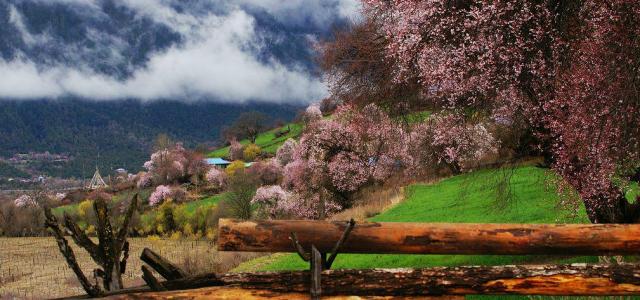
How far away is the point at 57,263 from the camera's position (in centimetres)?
4119

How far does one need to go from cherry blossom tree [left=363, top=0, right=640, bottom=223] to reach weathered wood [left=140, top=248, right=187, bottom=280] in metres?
7.63

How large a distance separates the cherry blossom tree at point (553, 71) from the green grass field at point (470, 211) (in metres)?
2.05

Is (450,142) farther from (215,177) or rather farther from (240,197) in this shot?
(215,177)

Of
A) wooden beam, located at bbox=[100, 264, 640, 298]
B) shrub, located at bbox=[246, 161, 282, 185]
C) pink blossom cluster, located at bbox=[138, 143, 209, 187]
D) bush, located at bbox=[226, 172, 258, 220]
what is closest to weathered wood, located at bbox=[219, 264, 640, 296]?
wooden beam, located at bbox=[100, 264, 640, 298]

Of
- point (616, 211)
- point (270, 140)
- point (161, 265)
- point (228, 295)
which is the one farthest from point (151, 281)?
point (270, 140)

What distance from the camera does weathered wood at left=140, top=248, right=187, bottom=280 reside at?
Answer: 5.80m

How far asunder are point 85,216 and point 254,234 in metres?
58.7

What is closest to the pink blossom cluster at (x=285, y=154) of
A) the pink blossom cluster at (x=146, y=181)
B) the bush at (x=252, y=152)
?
the pink blossom cluster at (x=146, y=181)

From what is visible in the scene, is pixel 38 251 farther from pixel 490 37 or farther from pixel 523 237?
pixel 523 237

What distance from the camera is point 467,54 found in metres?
12.7

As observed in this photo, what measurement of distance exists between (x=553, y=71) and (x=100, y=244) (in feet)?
31.5

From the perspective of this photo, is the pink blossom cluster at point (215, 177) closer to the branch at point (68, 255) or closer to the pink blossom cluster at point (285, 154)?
the pink blossom cluster at point (285, 154)

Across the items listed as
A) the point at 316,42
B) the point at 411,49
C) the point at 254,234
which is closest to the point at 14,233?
the point at 316,42

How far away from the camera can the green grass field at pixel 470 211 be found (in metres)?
17.5
